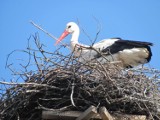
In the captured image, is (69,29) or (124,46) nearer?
(124,46)

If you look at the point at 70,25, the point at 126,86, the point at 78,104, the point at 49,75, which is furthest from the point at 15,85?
the point at 70,25

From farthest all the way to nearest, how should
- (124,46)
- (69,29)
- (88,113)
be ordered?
(69,29), (124,46), (88,113)

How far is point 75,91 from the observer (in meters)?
5.96

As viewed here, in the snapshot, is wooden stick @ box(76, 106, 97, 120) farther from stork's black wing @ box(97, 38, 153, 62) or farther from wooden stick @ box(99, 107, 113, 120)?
stork's black wing @ box(97, 38, 153, 62)

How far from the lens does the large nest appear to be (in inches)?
232

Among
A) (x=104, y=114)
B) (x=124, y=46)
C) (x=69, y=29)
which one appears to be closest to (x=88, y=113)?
(x=104, y=114)

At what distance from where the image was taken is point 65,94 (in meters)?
6.00

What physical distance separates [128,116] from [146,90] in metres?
0.48

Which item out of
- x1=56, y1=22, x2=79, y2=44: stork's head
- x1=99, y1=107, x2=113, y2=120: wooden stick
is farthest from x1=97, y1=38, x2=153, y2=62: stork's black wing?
x1=99, y1=107, x2=113, y2=120: wooden stick

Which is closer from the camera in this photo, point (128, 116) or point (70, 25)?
point (128, 116)

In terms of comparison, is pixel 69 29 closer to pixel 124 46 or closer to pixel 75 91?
pixel 124 46

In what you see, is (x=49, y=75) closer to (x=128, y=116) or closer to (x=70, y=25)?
(x=128, y=116)

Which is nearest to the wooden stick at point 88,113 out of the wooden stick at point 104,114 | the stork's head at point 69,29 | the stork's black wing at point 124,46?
the wooden stick at point 104,114

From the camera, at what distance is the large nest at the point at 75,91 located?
232 inches
